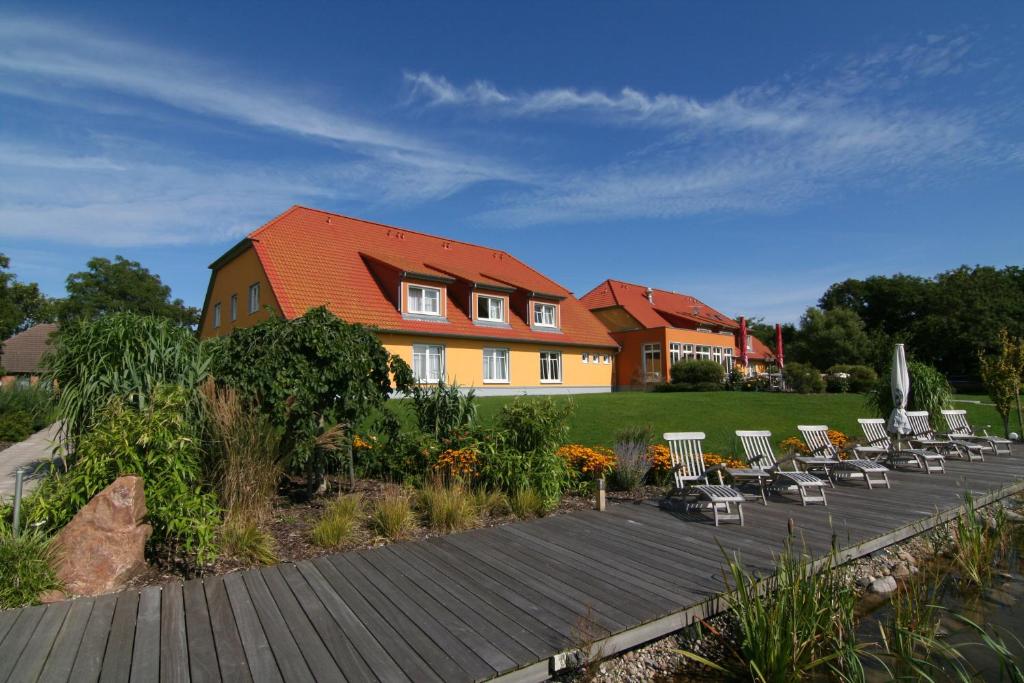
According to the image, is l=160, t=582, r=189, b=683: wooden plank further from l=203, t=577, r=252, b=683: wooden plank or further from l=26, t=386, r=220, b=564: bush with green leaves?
l=26, t=386, r=220, b=564: bush with green leaves

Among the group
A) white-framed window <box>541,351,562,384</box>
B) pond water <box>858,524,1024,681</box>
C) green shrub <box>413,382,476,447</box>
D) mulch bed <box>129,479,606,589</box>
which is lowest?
pond water <box>858,524,1024,681</box>

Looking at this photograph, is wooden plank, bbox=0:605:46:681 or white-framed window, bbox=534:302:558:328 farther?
white-framed window, bbox=534:302:558:328

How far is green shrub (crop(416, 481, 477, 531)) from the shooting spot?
585 cm

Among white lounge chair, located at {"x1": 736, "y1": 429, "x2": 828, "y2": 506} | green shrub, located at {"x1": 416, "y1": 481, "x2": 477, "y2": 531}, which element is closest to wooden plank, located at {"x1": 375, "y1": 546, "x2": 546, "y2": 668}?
green shrub, located at {"x1": 416, "y1": 481, "x2": 477, "y2": 531}

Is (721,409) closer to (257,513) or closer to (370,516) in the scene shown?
(370,516)

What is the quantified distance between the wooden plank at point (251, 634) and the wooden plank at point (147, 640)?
455 mm

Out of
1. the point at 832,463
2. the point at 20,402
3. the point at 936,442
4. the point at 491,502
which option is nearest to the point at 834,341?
the point at 936,442

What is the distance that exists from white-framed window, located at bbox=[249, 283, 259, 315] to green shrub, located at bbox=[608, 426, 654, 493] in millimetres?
17083

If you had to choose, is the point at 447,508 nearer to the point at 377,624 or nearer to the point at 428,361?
the point at 377,624

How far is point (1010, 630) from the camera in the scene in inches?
176

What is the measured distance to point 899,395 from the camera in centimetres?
1073

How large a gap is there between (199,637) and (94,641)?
0.63m

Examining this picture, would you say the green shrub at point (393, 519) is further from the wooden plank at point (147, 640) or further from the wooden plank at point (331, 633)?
the wooden plank at point (147, 640)

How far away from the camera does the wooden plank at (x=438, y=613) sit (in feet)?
10.5
